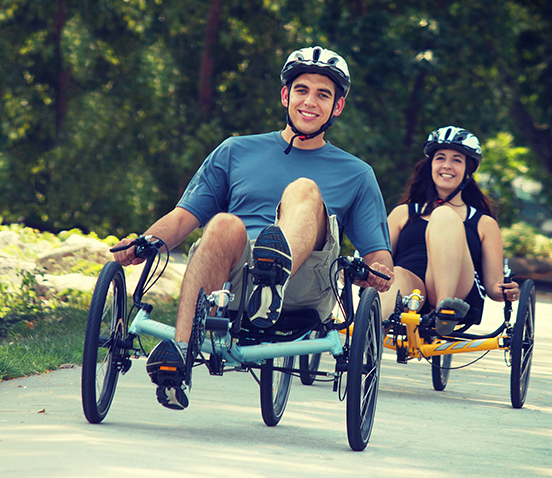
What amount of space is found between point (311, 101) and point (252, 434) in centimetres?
165

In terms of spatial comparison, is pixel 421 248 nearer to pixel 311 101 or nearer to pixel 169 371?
pixel 311 101

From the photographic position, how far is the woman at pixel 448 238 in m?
5.68

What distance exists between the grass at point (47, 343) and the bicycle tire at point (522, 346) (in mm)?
2432

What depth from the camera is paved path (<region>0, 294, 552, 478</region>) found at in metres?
3.18

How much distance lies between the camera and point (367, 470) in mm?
3375

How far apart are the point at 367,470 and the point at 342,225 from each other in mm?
1339

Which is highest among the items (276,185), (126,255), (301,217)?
(276,185)

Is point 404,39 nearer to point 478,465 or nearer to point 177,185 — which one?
point 177,185

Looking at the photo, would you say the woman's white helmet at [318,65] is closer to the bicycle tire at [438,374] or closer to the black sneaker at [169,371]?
the black sneaker at [169,371]

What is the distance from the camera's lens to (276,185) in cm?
419

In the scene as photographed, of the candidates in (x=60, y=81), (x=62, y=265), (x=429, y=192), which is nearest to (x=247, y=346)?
(x=429, y=192)

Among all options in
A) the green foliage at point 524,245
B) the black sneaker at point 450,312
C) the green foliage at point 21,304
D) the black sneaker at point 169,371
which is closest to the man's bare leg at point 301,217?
the black sneaker at point 169,371

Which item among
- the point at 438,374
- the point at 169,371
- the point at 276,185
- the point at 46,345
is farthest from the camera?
the point at 46,345

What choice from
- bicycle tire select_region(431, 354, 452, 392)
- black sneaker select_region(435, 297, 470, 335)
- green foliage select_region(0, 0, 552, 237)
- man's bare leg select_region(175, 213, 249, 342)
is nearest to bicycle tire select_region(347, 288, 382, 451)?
man's bare leg select_region(175, 213, 249, 342)
